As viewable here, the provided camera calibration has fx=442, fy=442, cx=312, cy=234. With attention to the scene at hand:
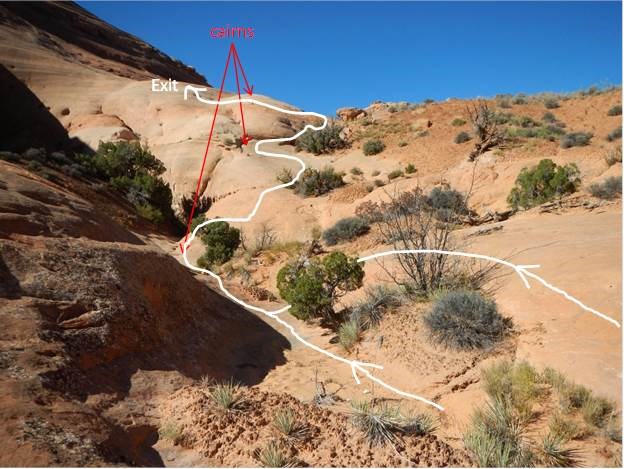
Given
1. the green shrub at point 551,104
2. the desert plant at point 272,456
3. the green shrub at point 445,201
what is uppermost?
the green shrub at point 551,104

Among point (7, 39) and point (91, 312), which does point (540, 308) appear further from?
point (7, 39)

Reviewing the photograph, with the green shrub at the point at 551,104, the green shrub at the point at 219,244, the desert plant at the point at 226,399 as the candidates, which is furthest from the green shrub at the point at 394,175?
the desert plant at the point at 226,399

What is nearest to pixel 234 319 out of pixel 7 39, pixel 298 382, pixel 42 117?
pixel 298 382

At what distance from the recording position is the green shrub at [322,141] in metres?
25.8

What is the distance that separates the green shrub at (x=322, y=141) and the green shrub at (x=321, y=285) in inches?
675

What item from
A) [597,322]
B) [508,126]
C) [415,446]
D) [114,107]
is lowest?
[415,446]

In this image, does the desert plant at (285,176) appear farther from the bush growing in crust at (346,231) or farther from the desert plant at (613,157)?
the desert plant at (613,157)

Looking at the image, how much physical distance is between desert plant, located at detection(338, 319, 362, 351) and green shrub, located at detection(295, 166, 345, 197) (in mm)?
12424

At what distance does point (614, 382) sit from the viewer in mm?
4797

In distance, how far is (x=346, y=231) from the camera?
14352 mm

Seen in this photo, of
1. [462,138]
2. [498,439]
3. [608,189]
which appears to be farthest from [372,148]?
[498,439]

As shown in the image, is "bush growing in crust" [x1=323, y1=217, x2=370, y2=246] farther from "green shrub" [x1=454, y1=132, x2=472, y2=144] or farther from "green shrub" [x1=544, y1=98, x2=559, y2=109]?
"green shrub" [x1=544, y1=98, x2=559, y2=109]

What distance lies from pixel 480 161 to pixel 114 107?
2369cm

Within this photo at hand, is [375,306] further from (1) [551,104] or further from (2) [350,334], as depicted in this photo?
(1) [551,104]
